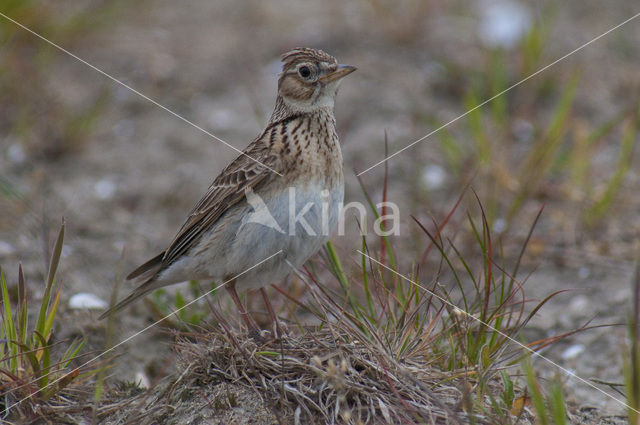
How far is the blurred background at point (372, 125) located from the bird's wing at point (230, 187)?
804 millimetres

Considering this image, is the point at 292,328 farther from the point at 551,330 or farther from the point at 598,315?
the point at 598,315

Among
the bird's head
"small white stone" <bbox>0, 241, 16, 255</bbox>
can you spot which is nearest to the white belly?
the bird's head

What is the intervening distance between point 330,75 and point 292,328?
55.1 inches

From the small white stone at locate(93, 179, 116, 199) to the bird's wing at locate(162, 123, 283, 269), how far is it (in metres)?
2.55

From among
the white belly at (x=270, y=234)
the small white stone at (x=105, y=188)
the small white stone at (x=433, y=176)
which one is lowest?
the white belly at (x=270, y=234)

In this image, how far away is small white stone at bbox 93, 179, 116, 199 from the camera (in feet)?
22.0

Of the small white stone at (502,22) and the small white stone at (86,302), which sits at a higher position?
the small white stone at (502,22)

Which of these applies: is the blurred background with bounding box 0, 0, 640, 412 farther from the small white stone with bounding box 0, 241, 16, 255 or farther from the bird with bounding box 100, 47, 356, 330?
the bird with bounding box 100, 47, 356, 330

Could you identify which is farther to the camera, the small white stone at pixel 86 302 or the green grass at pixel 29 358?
the small white stone at pixel 86 302

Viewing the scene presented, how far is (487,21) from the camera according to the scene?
895 cm

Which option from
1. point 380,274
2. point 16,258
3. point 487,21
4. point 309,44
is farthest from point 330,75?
point 487,21

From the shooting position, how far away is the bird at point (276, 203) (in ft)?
12.8

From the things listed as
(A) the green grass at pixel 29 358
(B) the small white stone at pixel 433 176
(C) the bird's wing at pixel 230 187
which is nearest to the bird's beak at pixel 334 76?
(C) the bird's wing at pixel 230 187

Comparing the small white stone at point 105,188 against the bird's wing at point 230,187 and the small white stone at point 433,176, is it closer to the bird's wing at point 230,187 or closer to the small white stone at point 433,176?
the bird's wing at point 230,187
